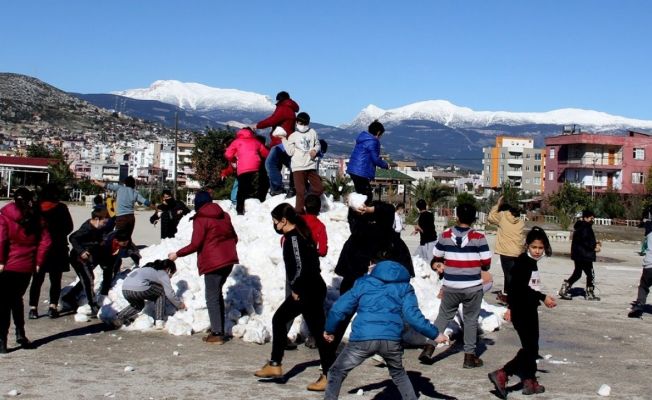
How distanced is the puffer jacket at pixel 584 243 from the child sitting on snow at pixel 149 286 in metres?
8.10

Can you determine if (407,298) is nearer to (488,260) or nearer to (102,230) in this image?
(488,260)

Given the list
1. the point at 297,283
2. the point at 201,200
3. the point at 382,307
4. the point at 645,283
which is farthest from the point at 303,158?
the point at 382,307

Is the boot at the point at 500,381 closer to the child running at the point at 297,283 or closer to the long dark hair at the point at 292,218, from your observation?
the child running at the point at 297,283

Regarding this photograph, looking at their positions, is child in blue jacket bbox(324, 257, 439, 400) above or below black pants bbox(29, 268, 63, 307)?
above

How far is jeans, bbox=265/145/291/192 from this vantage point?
13626 mm

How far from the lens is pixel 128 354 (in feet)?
29.5

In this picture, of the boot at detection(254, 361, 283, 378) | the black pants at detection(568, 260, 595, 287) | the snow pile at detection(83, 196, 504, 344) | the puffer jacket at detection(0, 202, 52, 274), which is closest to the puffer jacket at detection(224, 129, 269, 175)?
the snow pile at detection(83, 196, 504, 344)

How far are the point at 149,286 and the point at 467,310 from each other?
394 cm

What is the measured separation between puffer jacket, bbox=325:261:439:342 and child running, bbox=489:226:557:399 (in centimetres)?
168

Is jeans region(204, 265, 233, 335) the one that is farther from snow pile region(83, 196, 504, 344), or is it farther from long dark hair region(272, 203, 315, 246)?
long dark hair region(272, 203, 315, 246)

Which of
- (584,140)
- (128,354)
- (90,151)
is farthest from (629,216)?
(90,151)

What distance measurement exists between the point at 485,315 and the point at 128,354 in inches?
201

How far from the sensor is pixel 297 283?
7.76 m

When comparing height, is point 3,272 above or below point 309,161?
below
